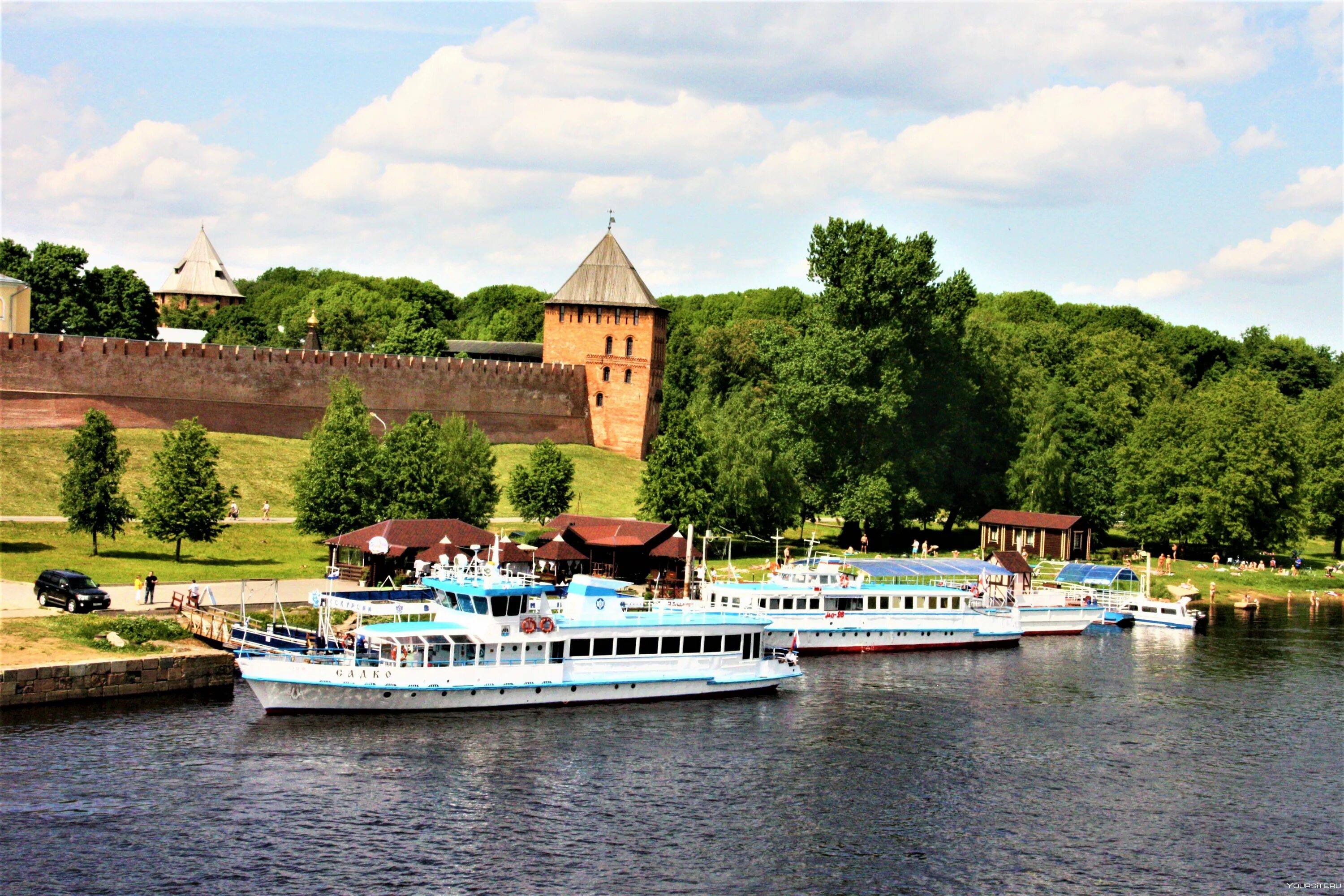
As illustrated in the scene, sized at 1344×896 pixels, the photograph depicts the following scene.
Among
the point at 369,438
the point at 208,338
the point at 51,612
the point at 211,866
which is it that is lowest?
the point at 211,866

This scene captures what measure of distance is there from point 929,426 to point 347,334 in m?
71.6

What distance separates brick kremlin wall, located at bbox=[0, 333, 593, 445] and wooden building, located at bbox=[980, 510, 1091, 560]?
3464 cm

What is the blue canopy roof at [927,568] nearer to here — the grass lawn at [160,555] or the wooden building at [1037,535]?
the wooden building at [1037,535]

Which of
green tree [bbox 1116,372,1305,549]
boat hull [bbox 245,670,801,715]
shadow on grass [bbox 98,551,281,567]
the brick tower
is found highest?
the brick tower

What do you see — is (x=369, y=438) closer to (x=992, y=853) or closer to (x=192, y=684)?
(x=192, y=684)

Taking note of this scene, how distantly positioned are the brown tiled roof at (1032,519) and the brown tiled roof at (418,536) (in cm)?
3777

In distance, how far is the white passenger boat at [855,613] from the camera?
60250mm

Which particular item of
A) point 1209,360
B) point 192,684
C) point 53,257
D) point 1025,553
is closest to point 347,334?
point 53,257

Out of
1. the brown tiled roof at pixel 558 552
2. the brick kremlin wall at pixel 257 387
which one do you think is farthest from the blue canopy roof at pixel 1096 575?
the brick kremlin wall at pixel 257 387

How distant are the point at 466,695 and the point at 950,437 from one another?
55.1m

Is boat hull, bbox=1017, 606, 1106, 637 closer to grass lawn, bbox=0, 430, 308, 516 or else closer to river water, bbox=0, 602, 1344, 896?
river water, bbox=0, 602, 1344, 896

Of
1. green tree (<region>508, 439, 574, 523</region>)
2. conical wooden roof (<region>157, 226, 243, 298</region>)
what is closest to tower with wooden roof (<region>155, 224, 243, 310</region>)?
conical wooden roof (<region>157, 226, 243, 298</region>)

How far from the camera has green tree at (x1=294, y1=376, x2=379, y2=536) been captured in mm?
67688

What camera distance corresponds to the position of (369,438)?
71250 mm
